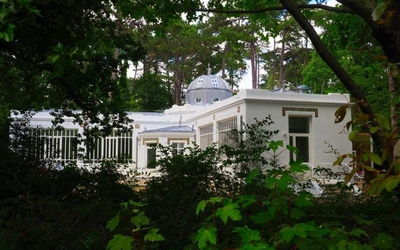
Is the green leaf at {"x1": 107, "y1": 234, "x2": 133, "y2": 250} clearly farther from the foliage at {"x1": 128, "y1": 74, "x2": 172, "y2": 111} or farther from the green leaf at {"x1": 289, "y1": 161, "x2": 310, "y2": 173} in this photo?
the foliage at {"x1": 128, "y1": 74, "x2": 172, "y2": 111}

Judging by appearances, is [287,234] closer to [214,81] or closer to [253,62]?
[214,81]

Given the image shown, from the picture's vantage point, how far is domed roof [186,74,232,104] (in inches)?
1325

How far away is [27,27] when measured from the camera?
212 inches


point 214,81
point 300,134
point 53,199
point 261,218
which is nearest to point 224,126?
point 300,134

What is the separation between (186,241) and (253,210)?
136 cm

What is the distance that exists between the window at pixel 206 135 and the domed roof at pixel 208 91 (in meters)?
7.08

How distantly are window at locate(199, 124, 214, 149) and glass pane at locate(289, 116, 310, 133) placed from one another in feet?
18.1

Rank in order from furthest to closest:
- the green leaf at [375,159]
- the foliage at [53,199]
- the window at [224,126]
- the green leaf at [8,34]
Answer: the window at [224,126] → the foliage at [53,199] → the green leaf at [8,34] → the green leaf at [375,159]

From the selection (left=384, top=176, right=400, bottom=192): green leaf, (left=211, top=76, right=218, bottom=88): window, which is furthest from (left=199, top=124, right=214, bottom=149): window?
(left=384, top=176, right=400, bottom=192): green leaf

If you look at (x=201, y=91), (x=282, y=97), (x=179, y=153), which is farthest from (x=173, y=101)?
(x=179, y=153)

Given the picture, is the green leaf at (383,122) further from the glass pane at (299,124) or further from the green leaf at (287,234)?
the glass pane at (299,124)

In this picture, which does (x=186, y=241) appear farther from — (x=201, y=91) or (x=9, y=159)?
(x=201, y=91)

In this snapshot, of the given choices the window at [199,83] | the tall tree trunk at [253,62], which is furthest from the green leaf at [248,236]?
the tall tree trunk at [253,62]

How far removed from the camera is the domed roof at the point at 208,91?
110ft
